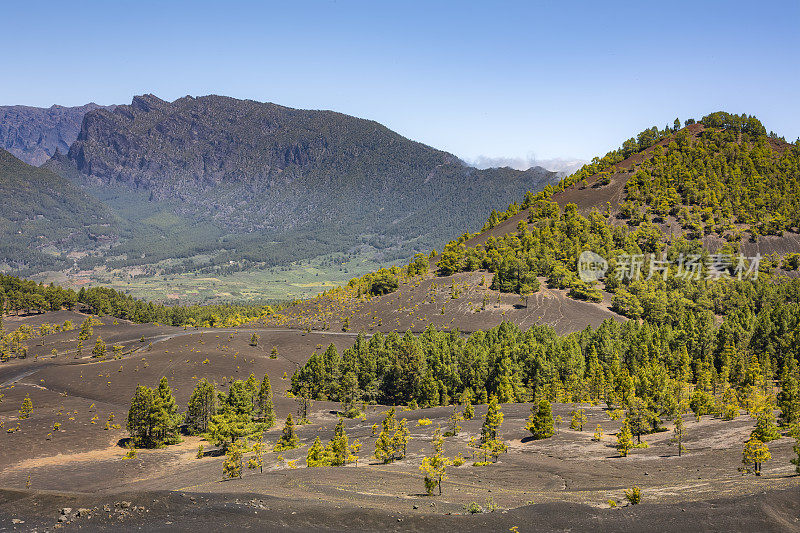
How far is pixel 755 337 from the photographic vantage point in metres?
124

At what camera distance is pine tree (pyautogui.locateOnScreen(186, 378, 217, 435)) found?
95562 millimetres

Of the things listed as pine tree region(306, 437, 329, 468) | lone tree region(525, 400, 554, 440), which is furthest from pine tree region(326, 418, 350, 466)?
lone tree region(525, 400, 554, 440)

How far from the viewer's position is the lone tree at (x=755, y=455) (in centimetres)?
4738

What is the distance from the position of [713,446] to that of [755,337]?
72904mm

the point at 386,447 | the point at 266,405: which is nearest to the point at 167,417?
the point at 266,405

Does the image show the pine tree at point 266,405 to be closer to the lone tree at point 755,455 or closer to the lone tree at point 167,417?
the lone tree at point 167,417

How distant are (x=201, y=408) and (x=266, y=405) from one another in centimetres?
1046

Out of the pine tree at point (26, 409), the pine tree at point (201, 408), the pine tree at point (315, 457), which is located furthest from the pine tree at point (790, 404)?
the pine tree at point (26, 409)

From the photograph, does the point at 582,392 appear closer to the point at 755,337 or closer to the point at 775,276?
the point at 755,337

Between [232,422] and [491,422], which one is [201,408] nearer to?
[232,422]

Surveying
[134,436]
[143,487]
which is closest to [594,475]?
[143,487]

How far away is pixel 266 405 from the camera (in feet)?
329

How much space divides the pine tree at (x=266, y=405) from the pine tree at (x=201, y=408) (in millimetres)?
8179

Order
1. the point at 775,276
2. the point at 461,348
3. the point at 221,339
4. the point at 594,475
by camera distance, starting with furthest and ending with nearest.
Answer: the point at 775,276 → the point at 221,339 → the point at 461,348 → the point at 594,475
